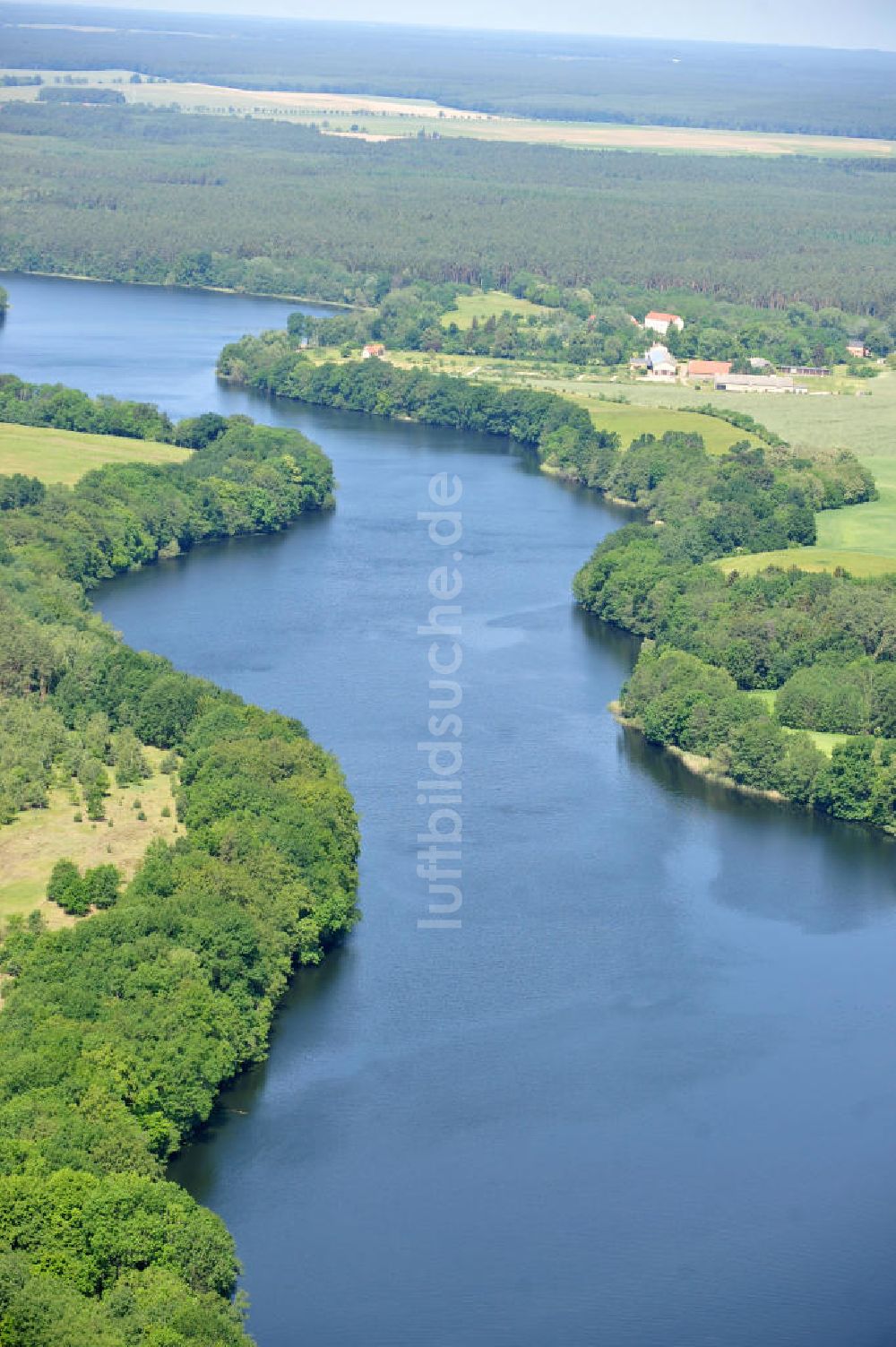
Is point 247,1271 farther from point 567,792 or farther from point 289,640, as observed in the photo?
point 289,640

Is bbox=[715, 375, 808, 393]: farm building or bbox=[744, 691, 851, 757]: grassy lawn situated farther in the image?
bbox=[715, 375, 808, 393]: farm building

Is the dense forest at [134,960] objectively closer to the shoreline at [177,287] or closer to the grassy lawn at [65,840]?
the grassy lawn at [65,840]

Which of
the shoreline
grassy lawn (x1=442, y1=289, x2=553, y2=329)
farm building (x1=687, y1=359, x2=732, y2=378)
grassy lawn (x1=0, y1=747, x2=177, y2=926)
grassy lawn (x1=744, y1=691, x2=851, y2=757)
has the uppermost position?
grassy lawn (x1=744, y1=691, x2=851, y2=757)

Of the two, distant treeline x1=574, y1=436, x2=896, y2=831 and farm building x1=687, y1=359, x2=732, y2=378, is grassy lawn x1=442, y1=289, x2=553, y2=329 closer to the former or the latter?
farm building x1=687, y1=359, x2=732, y2=378

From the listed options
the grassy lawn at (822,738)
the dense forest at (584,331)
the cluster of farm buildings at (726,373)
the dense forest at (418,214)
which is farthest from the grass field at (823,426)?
the dense forest at (418,214)

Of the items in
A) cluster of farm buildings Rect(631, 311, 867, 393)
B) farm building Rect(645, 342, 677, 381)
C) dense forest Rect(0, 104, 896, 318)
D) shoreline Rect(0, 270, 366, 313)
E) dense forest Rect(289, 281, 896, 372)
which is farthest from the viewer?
dense forest Rect(0, 104, 896, 318)

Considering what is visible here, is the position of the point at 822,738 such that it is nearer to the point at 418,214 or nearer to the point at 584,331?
the point at 584,331

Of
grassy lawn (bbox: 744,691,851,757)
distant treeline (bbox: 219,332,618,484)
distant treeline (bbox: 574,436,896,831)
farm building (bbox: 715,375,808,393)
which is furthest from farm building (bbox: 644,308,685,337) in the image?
grassy lawn (bbox: 744,691,851,757)
